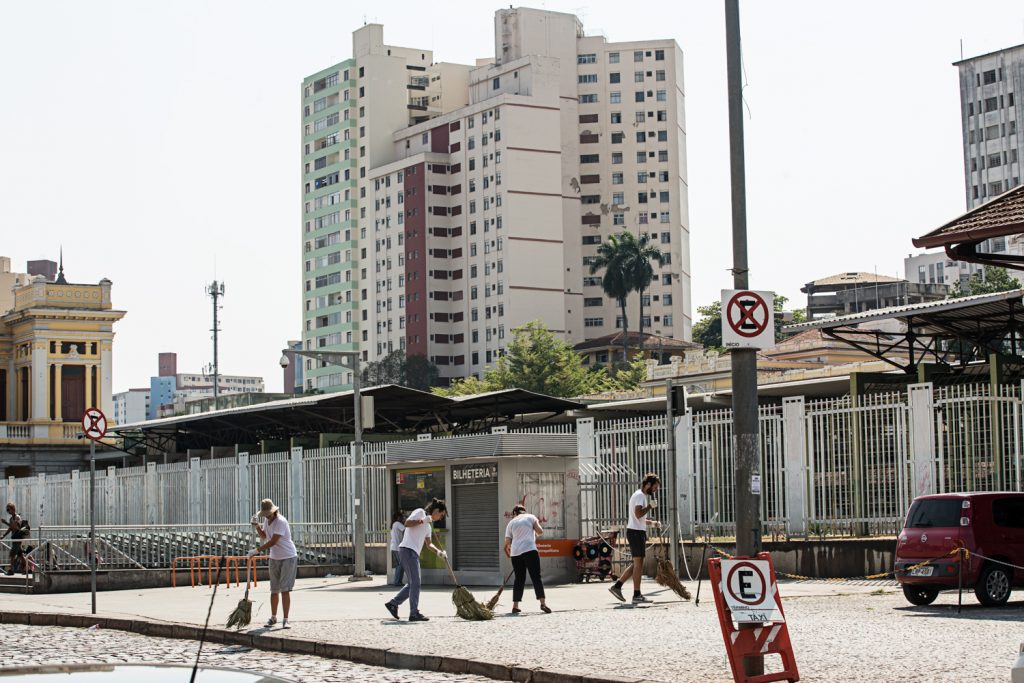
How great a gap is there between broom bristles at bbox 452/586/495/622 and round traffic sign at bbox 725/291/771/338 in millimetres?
8293

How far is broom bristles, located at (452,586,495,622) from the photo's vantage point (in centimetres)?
1850

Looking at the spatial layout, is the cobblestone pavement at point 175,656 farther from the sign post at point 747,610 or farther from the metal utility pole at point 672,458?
the metal utility pole at point 672,458

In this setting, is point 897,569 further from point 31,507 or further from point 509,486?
point 31,507

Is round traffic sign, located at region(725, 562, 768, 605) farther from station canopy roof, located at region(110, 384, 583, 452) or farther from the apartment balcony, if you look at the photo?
the apartment balcony

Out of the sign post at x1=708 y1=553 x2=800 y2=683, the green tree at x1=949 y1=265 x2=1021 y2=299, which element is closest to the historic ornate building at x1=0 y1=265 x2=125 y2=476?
the green tree at x1=949 y1=265 x2=1021 y2=299

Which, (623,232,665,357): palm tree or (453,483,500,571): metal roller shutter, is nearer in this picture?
(453,483,500,571): metal roller shutter

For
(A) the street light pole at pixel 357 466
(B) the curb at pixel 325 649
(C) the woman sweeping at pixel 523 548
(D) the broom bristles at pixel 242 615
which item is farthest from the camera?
(A) the street light pole at pixel 357 466

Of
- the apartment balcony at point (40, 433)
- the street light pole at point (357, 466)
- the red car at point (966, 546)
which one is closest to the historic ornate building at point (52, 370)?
the apartment balcony at point (40, 433)

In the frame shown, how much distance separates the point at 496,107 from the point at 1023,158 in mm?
47783

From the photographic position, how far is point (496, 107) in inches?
5433

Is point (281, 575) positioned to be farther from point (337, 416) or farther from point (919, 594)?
point (337, 416)

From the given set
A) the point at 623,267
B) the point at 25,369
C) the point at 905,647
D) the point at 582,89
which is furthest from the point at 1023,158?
the point at 905,647

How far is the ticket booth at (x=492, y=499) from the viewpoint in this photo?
82.5ft

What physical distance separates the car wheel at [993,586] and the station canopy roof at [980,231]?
25.5 feet
